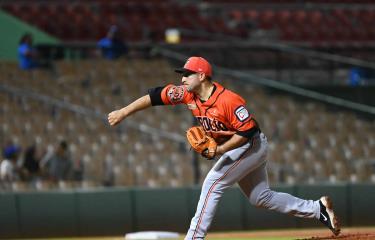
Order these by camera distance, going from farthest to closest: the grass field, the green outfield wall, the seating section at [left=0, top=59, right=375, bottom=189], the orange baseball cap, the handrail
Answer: the handrail → the seating section at [left=0, top=59, right=375, bottom=189] → the green outfield wall → the grass field → the orange baseball cap

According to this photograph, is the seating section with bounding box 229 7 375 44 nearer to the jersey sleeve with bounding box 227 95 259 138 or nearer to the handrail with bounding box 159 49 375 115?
the handrail with bounding box 159 49 375 115

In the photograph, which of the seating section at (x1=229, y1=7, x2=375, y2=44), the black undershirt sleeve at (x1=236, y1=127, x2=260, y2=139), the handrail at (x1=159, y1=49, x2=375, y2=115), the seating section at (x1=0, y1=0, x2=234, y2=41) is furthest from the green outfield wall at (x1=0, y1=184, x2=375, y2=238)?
the seating section at (x1=229, y1=7, x2=375, y2=44)

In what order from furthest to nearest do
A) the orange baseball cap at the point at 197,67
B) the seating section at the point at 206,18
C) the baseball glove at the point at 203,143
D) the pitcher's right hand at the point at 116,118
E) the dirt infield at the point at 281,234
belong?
the seating section at the point at 206,18
the dirt infield at the point at 281,234
the pitcher's right hand at the point at 116,118
the orange baseball cap at the point at 197,67
the baseball glove at the point at 203,143

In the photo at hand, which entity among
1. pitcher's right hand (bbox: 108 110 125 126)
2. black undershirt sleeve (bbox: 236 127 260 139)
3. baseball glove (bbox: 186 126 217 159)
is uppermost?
pitcher's right hand (bbox: 108 110 125 126)

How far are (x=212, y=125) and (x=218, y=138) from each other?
0.14 m

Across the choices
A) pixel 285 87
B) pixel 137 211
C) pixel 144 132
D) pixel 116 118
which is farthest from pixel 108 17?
pixel 116 118

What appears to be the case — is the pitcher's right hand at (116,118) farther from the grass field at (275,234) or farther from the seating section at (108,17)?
the seating section at (108,17)

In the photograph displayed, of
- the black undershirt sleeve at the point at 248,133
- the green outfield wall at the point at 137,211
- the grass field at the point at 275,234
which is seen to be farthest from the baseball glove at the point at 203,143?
the green outfield wall at the point at 137,211

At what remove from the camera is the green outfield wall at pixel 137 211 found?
12.1 metres

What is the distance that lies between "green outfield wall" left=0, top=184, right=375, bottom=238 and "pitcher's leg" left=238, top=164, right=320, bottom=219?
5.00 metres

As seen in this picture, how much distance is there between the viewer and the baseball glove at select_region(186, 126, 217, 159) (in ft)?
22.6

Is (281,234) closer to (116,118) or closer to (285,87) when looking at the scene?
(285,87)

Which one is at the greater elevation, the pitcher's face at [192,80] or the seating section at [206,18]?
the seating section at [206,18]

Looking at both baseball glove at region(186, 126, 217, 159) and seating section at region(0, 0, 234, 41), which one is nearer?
baseball glove at region(186, 126, 217, 159)
